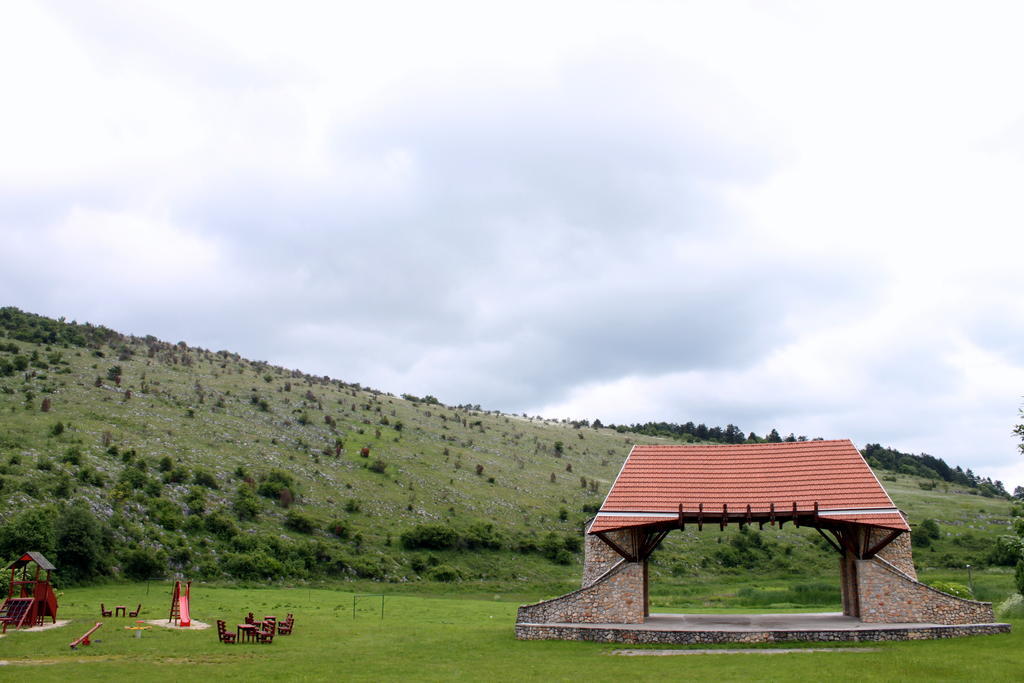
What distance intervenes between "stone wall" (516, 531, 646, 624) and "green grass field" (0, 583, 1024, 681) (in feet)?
4.12

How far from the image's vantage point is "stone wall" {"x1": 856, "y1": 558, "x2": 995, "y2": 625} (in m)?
22.3

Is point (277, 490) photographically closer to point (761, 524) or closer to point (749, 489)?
point (749, 489)

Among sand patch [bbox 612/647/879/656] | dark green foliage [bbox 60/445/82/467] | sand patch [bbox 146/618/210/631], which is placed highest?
dark green foliage [bbox 60/445/82/467]

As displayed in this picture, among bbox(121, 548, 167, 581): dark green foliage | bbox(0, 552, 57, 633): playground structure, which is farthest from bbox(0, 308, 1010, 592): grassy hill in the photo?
bbox(0, 552, 57, 633): playground structure

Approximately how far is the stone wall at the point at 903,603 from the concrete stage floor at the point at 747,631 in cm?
47

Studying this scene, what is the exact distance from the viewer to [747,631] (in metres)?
21.8

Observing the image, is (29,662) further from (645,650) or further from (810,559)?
(810,559)

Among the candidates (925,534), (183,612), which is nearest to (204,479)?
(183,612)

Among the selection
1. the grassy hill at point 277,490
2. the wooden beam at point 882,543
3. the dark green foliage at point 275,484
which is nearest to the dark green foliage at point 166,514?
the grassy hill at point 277,490

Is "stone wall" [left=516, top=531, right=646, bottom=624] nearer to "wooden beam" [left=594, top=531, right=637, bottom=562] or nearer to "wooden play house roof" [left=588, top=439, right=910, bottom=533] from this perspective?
"wooden beam" [left=594, top=531, right=637, bottom=562]

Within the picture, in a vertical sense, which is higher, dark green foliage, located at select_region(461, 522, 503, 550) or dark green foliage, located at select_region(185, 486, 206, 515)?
dark green foliage, located at select_region(185, 486, 206, 515)

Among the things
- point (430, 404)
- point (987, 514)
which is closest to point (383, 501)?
point (430, 404)

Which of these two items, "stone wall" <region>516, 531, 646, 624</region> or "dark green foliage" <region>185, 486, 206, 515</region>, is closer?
"stone wall" <region>516, 531, 646, 624</region>

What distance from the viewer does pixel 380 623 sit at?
28.0 meters
